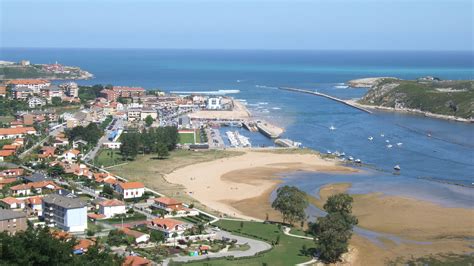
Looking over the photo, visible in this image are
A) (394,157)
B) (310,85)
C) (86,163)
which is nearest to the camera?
(86,163)

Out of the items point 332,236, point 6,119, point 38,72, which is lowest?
point 6,119

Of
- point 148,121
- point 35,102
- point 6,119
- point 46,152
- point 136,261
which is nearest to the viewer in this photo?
point 136,261

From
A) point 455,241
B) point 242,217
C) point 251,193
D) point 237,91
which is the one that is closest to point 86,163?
point 251,193

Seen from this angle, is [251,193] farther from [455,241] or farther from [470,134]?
[470,134]

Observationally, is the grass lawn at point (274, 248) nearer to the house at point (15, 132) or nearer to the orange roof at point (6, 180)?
the orange roof at point (6, 180)

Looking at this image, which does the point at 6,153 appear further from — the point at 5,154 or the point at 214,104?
the point at 214,104

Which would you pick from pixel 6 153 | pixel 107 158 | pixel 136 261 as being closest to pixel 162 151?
pixel 107 158
